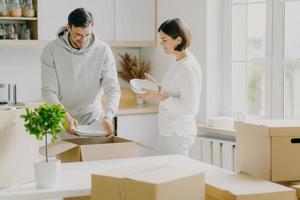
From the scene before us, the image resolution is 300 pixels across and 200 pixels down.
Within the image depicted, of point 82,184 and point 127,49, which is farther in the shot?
point 127,49

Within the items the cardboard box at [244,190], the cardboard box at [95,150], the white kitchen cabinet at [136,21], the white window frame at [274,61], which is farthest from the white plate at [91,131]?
the white kitchen cabinet at [136,21]

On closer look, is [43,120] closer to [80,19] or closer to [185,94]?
[80,19]

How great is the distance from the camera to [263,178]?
100.0 inches

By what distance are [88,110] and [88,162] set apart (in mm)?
902

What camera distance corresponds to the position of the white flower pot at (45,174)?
236 centimetres

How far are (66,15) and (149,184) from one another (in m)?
3.34

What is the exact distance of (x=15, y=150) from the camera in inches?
94.7

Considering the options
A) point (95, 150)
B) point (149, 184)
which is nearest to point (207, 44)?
point (95, 150)

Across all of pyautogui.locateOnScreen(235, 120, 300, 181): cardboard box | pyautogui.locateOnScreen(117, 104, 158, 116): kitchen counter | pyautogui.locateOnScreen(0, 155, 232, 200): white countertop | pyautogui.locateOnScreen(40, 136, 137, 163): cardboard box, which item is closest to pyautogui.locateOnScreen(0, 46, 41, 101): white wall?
pyautogui.locateOnScreen(117, 104, 158, 116): kitchen counter

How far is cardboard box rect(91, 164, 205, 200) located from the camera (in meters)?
2.04

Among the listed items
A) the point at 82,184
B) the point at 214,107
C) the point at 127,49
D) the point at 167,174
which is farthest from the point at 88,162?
the point at 127,49

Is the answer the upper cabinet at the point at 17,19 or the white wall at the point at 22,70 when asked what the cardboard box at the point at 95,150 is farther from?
the white wall at the point at 22,70

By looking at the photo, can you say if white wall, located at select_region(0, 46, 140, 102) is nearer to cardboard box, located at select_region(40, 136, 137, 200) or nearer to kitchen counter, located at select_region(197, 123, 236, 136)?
kitchen counter, located at select_region(197, 123, 236, 136)

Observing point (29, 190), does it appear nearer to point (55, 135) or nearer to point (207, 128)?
point (55, 135)
